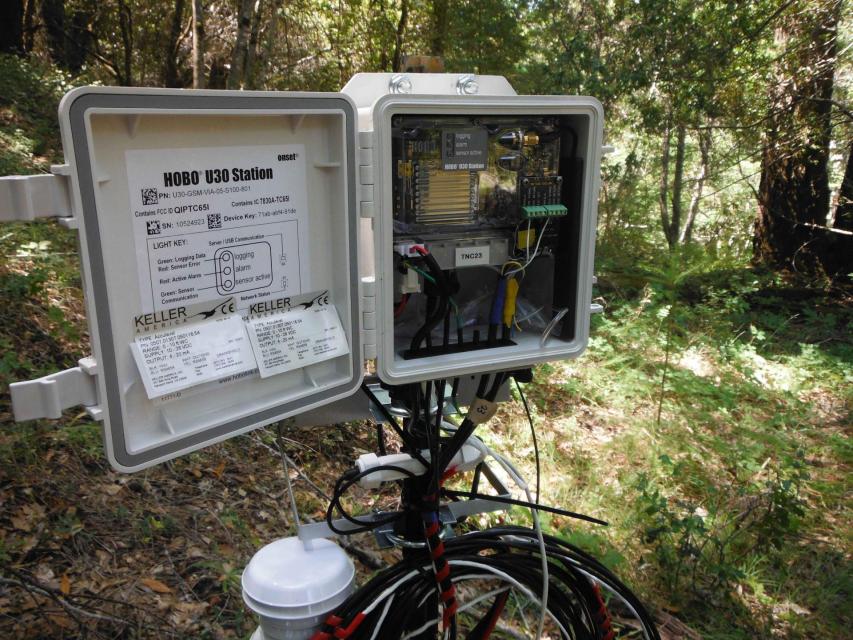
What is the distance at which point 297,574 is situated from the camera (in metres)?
1.38

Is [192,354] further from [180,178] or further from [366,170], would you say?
[366,170]

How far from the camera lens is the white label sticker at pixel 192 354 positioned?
1.09 m

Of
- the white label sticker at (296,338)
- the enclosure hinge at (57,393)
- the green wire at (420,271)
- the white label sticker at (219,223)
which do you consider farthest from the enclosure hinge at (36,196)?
the green wire at (420,271)

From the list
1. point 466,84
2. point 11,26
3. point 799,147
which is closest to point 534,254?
point 466,84

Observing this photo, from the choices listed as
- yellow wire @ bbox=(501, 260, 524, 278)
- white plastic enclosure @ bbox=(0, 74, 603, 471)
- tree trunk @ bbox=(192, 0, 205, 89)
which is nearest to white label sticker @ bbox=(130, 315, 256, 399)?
white plastic enclosure @ bbox=(0, 74, 603, 471)

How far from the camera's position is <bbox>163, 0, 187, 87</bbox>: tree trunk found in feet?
26.3

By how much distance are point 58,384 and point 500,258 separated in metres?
0.95

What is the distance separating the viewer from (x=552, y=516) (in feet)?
10.0

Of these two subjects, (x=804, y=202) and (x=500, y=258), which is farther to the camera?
(x=804, y=202)

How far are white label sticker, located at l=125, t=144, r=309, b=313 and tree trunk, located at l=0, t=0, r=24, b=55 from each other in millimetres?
7213

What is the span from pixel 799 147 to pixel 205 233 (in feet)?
19.4

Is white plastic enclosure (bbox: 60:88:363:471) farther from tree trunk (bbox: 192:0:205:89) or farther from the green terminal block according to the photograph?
tree trunk (bbox: 192:0:205:89)

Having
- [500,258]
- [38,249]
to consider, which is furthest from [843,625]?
[38,249]

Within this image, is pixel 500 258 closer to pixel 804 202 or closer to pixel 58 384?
pixel 58 384
